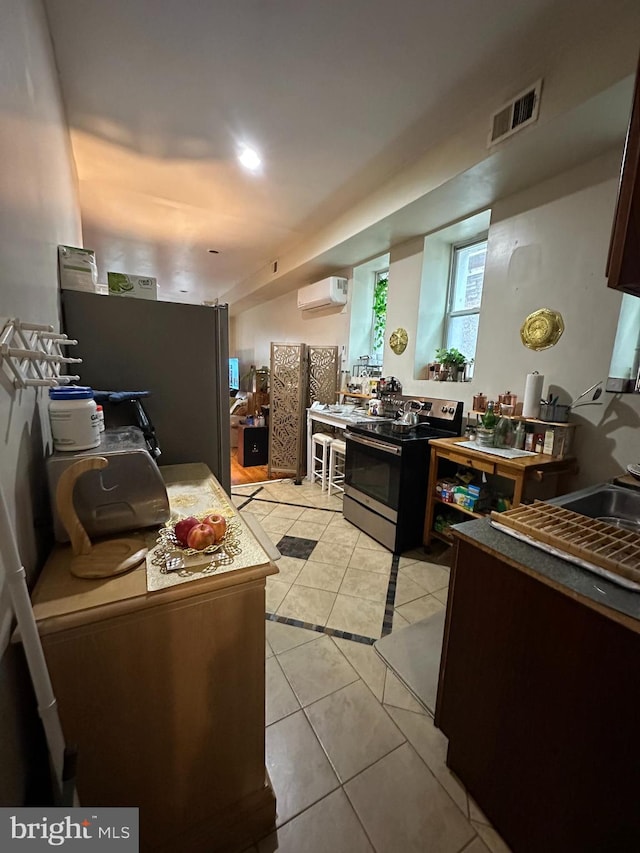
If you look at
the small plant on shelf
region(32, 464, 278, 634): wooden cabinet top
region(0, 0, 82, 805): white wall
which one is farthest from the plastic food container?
the small plant on shelf

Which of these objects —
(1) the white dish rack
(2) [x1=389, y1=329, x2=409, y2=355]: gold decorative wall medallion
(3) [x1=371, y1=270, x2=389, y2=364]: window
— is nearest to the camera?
(1) the white dish rack

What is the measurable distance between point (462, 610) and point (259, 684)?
66 cm

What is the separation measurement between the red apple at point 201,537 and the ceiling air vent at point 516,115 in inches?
90.0

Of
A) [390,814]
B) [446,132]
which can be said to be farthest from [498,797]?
[446,132]

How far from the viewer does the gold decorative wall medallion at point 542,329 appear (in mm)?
2086

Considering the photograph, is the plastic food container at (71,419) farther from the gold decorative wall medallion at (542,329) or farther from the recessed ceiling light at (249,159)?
the gold decorative wall medallion at (542,329)

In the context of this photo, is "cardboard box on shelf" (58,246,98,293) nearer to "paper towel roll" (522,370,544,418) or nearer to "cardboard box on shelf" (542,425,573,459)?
"paper towel roll" (522,370,544,418)

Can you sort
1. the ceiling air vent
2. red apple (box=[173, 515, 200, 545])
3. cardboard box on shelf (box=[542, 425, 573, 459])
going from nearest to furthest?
red apple (box=[173, 515, 200, 545]) → the ceiling air vent → cardboard box on shelf (box=[542, 425, 573, 459])

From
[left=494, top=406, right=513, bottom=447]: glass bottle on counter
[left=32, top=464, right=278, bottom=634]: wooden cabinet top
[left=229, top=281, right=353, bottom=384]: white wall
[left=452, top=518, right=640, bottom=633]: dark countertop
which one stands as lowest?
[left=32, top=464, right=278, bottom=634]: wooden cabinet top

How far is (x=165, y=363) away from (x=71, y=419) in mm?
764

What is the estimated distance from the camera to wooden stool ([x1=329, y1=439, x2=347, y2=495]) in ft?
11.5

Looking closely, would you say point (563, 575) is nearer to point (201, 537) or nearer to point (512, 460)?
point (201, 537)

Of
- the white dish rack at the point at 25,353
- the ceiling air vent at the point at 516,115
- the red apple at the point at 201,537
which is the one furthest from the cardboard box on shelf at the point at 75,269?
the ceiling air vent at the point at 516,115

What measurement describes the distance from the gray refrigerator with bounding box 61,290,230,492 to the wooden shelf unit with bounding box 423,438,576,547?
1.45 meters
